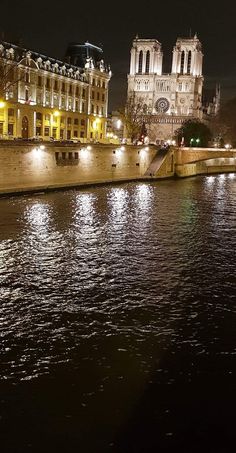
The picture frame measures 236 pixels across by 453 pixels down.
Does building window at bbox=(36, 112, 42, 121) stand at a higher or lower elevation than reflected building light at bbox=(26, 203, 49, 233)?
higher

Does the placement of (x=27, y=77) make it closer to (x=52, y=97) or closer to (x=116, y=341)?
(x=52, y=97)

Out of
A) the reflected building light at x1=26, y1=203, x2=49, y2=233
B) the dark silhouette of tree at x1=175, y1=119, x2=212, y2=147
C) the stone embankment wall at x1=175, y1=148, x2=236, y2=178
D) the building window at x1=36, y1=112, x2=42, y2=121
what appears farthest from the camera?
the dark silhouette of tree at x1=175, y1=119, x2=212, y2=147

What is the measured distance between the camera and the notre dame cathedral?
123 meters

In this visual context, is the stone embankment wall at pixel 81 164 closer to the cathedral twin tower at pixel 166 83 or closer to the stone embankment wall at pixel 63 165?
the stone embankment wall at pixel 63 165

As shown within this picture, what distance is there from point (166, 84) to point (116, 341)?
11871cm

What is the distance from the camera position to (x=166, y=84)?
12469 centimetres

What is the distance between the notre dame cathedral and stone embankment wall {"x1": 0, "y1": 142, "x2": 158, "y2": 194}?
231ft

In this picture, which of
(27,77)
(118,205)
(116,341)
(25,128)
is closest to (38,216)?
(118,205)

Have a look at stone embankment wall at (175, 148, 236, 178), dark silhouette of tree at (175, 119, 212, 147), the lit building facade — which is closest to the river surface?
the lit building facade

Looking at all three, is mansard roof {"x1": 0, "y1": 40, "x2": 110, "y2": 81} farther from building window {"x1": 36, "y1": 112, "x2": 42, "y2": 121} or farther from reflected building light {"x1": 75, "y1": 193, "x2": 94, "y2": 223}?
reflected building light {"x1": 75, "y1": 193, "x2": 94, "y2": 223}

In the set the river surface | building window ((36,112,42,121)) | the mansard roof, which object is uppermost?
the mansard roof

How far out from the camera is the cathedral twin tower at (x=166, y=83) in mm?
122625

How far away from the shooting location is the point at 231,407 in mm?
8938

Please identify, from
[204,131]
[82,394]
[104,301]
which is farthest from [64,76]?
[82,394]
